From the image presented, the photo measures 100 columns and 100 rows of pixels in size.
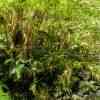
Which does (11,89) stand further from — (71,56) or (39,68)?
(71,56)

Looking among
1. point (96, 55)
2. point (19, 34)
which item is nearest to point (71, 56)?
point (96, 55)

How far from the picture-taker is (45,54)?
387cm

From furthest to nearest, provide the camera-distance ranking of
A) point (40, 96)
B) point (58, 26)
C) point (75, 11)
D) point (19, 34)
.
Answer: point (75, 11) < point (58, 26) < point (19, 34) < point (40, 96)

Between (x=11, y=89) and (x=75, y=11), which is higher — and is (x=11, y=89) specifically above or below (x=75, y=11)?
below

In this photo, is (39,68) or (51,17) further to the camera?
(51,17)

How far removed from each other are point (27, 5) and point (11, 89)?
83 cm

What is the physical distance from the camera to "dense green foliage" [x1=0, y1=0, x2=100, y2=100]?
367 cm

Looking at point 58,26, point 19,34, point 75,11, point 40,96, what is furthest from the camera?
point 75,11

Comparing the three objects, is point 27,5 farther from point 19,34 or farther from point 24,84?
point 24,84

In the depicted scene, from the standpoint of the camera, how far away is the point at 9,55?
149 inches

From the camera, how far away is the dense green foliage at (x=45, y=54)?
3674 millimetres

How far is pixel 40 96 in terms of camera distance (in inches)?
143

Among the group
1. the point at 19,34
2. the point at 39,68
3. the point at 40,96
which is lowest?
the point at 40,96

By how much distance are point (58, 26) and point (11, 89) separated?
905 millimetres
